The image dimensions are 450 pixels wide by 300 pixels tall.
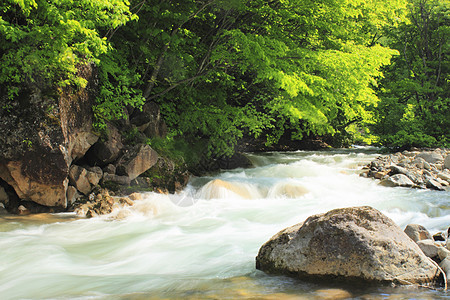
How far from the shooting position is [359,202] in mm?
9289

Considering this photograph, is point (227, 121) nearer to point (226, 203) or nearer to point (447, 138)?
point (226, 203)

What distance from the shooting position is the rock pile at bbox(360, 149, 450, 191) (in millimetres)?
10883

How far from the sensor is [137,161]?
364 inches

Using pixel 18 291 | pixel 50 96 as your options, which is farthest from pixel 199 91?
pixel 18 291

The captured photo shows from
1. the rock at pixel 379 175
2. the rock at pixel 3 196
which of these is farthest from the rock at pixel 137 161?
the rock at pixel 379 175

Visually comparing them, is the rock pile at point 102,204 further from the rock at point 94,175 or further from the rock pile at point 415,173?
the rock pile at point 415,173

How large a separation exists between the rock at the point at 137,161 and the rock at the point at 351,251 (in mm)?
5429

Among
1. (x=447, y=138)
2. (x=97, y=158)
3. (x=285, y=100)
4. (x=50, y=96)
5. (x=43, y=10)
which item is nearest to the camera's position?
(x=43, y=10)

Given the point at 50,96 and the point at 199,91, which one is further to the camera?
the point at 199,91

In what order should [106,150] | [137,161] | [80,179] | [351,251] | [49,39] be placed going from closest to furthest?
[351,251], [49,39], [80,179], [106,150], [137,161]

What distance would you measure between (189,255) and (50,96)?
4.31 meters

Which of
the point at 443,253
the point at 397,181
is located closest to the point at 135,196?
the point at 443,253

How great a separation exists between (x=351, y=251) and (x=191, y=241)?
10.2ft

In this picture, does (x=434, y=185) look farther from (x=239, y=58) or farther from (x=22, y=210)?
(x=22, y=210)
